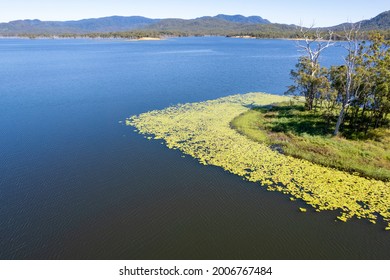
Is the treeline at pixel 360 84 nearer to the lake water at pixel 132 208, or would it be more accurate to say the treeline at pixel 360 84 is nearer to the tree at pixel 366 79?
the tree at pixel 366 79

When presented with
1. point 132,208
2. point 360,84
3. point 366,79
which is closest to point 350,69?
point 366,79

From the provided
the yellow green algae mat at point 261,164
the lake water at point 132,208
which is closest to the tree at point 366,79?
the yellow green algae mat at point 261,164

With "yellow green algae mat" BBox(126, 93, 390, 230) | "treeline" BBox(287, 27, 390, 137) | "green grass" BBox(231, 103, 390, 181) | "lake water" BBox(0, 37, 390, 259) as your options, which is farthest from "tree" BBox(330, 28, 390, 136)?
"lake water" BBox(0, 37, 390, 259)

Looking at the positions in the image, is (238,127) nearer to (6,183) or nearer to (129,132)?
(129,132)

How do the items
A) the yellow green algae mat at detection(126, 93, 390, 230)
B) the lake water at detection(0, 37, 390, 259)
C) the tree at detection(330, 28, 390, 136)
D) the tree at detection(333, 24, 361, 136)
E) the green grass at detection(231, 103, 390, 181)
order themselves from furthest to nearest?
the tree at detection(333, 24, 361, 136)
the tree at detection(330, 28, 390, 136)
the green grass at detection(231, 103, 390, 181)
the yellow green algae mat at detection(126, 93, 390, 230)
the lake water at detection(0, 37, 390, 259)

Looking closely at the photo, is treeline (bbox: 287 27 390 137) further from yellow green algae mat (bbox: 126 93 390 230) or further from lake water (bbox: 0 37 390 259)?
lake water (bbox: 0 37 390 259)

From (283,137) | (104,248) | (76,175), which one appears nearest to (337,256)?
(104,248)
